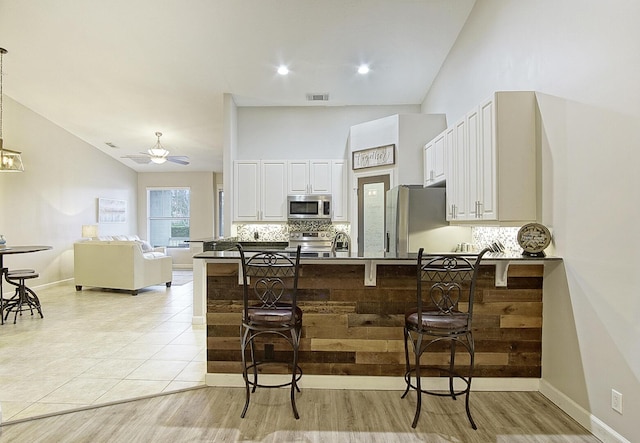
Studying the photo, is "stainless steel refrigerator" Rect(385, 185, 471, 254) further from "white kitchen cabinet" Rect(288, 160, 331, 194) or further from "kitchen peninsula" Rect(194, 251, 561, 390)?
"white kitchen cabinet" Rect(288, 160, 331, 194)

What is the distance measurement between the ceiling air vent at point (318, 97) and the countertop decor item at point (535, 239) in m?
3.92

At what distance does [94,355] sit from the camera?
3645 mm

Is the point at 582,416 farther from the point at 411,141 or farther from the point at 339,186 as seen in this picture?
the point at 339,186

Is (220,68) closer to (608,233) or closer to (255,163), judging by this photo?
(255,163)

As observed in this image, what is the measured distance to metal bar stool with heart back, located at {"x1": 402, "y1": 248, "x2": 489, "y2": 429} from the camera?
2340 millimetres

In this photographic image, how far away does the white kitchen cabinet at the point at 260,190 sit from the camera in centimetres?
596

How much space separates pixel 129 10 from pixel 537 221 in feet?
14.4

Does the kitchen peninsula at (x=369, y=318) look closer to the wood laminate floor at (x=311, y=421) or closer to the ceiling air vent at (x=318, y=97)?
the wood laminate floor at (x=311, y=421)

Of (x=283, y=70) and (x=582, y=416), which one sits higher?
(x=283, y=70)

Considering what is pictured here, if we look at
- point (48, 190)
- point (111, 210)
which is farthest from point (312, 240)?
point (111, 210)

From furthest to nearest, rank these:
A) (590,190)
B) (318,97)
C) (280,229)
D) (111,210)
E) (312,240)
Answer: (111,210)
(280,229)
(312,240)
(318,97)
(590,190)

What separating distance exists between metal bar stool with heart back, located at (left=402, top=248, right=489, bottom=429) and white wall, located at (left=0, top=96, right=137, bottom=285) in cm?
700

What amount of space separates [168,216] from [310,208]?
623cm

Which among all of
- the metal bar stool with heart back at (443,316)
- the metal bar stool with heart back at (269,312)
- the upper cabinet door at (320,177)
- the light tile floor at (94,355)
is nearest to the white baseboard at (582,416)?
the metal bar stool with heart back at (443,316)
